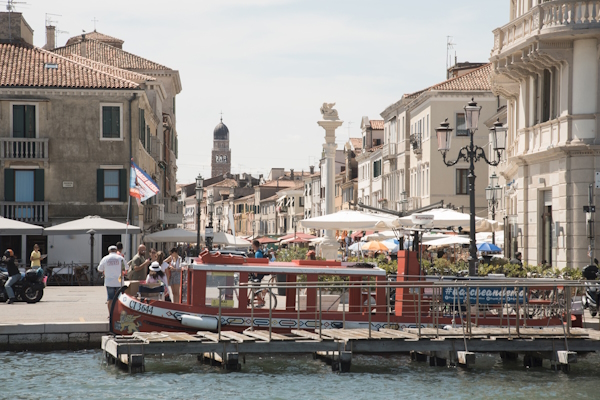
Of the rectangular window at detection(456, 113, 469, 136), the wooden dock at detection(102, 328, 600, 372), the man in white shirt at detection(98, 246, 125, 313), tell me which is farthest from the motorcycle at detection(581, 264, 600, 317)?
the rectangular window at detection(456, 113, 469, 136)

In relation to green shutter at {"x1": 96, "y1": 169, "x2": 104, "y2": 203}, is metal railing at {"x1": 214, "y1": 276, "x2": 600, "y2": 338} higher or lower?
lower

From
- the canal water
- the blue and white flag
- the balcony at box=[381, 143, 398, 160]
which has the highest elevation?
the balcony at box=[381, 143, 398, 160]

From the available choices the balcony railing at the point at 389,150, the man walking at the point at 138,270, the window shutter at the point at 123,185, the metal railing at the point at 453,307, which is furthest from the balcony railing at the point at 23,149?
the balcony railing at the point at 389,150

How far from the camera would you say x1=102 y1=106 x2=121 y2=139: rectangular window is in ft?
144

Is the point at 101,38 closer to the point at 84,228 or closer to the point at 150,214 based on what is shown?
the point at 150,214

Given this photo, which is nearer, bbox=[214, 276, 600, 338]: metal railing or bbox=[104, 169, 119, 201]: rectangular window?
bbox=[214, 276, 600, 338]: metal railing

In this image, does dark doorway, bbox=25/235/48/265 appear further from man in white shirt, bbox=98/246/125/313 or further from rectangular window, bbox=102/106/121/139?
man in white shirt, bbox=98/246/125/313

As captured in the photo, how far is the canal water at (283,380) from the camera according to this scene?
16.6m

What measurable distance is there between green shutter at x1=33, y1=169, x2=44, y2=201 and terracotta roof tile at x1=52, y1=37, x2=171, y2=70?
2378 cm

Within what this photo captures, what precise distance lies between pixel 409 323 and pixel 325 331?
1948 millimetres

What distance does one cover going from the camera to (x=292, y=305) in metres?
20.1

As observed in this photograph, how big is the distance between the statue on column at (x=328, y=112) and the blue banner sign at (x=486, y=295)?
19148mm

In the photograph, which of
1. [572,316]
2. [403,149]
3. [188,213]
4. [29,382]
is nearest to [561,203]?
[572,316]

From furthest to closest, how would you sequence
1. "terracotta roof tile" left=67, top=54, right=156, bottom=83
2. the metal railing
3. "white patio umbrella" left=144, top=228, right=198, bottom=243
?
"terracotta roof tile" left=67, top=54, right=156, bottom=83 → "white patio umbrella" left=144, top=228, right=198, bottom=243 → the metal railing
